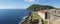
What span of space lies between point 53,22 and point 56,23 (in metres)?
0.15

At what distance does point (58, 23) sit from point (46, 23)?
118 cm

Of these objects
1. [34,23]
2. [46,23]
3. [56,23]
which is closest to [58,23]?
[56,23]

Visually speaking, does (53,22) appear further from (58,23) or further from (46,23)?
(46,23)

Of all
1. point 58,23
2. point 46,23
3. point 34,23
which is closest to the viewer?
point 58,23

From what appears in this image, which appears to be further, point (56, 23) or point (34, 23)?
point (34, 23)

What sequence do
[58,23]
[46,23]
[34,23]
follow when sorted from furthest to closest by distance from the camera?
1. [34,23]
2. [46,23]
3. [58,23]

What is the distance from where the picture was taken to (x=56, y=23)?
3.89 meters

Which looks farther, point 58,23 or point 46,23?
point 46,23

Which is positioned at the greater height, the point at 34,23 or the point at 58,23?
the point at 58,23

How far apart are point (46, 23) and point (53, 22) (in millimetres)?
939

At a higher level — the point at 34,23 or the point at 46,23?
the point at 46,23

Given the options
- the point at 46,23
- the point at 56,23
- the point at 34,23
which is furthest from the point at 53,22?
the point at 34,23

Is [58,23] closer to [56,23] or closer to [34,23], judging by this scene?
[56,23]

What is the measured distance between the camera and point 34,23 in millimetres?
8523
